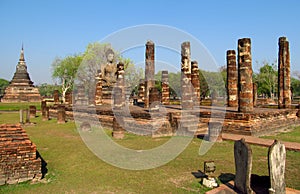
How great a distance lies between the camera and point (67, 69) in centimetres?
4628

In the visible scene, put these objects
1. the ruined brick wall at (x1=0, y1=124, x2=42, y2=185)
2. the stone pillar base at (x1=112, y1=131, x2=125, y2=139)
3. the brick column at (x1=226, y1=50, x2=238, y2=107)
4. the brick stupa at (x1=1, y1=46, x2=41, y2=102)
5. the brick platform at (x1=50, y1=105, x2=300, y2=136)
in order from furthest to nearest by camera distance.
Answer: the brick stupa at (x1=1, y1=46, x2=41, y2=102)
the brick column at (x1=226, y1=50, x2=238, y2=107)
the brick platform at (x1=50, y1=105, x2=300, y2=136)
the stone pillar base at (x1=112, y1=131, x2=125, y2=139)
the ruined brick wall at (x1=0, y1=124, x2=42, y2=185)

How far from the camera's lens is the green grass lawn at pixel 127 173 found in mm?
5000

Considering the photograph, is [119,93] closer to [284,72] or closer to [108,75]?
[108,75]

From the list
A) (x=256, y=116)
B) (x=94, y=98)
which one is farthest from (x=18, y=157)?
(x=94, y=98)

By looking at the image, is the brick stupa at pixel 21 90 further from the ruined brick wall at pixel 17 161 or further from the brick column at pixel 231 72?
the ruined brick wall at pixel 17 161

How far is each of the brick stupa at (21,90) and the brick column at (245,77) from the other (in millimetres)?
50503

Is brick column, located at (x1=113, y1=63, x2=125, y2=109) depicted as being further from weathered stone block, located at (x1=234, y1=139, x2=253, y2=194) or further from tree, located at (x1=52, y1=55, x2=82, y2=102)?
tree, located at (x1=52, y1=55, x2=82, y2=102)

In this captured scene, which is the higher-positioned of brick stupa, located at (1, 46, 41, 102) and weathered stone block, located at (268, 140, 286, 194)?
brick stupa, located at (1, 46, 41, 102)

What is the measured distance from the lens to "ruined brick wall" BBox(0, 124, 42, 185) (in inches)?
206

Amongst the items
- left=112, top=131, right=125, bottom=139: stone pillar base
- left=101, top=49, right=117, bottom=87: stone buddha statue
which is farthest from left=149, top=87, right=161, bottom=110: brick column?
left=101, top=49, right=117, bottom=87: stone buddha statue

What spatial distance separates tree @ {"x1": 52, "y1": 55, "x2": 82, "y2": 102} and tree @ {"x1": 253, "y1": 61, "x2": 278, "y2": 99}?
33221 millimetres

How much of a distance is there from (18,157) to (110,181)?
193 cm

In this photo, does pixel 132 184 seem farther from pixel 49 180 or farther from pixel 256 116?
pixel 256 116

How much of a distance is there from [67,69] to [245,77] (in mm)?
39263
